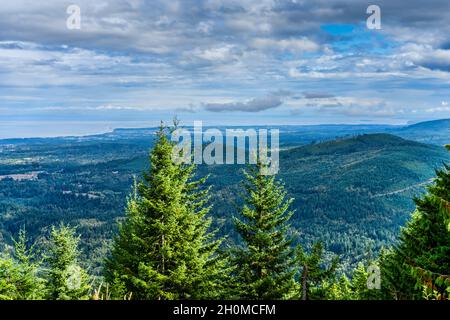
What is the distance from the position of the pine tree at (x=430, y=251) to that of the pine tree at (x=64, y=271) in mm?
18857

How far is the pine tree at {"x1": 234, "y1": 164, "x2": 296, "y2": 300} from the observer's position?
28.3 m

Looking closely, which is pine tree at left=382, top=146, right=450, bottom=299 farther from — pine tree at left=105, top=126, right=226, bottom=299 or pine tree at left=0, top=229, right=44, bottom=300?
pine tree at left=0, top=229, right=44, bottom=300

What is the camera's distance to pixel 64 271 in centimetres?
2966

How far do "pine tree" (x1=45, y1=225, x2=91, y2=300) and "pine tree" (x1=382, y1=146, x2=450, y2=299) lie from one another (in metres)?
18.9

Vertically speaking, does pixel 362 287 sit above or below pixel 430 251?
below

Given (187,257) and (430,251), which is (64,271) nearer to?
(187,257)

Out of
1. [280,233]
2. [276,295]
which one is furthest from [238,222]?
[276,295]

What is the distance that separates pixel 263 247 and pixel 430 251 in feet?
32.0

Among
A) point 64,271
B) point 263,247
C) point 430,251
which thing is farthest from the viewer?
point 64,271

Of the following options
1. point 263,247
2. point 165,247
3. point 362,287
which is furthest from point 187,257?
point 362,287

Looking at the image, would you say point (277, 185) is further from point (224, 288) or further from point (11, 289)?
point (11, 289)

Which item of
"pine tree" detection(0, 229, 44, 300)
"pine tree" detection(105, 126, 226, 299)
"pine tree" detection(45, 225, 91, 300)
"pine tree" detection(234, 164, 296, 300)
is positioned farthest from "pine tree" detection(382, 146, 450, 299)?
"pine tree" detection(45, 225, 91, 300)
